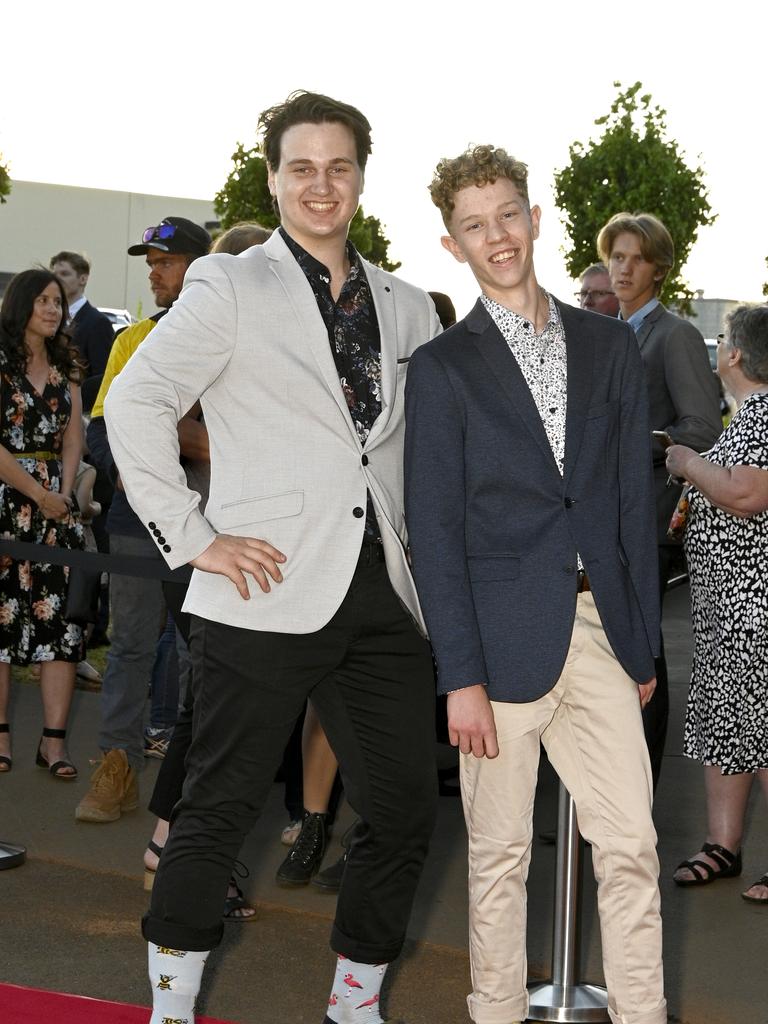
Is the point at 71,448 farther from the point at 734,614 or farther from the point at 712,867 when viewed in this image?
the point at 712,867

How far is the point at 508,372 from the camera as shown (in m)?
3.05

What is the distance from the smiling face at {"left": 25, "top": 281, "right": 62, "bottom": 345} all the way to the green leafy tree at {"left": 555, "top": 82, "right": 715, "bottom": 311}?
27452 millimetres

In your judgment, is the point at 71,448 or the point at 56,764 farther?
the point at 71,448

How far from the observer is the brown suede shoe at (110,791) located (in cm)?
514

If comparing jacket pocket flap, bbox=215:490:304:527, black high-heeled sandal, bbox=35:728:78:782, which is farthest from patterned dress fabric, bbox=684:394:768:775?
black high-heeled sandal, bbox=35:728:78:782

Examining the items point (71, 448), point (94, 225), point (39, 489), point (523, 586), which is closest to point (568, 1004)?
point (523, 586)

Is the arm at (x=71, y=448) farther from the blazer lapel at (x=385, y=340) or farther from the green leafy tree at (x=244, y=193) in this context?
the green leafy tree at (x=244, y=193)

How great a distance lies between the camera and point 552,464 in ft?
9.87

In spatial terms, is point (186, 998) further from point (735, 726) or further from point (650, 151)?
point (650, 151)

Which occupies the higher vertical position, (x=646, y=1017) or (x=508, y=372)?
(x=508, y=372)

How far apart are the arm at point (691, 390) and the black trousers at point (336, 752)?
75.1 inches

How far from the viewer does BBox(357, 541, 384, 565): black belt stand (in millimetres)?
3061

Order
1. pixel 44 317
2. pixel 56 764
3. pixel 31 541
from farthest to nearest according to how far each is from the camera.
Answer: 1. pixel 44 317
2. pixel 31 541
3. pixel 56 764

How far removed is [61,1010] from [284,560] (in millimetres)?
1379
